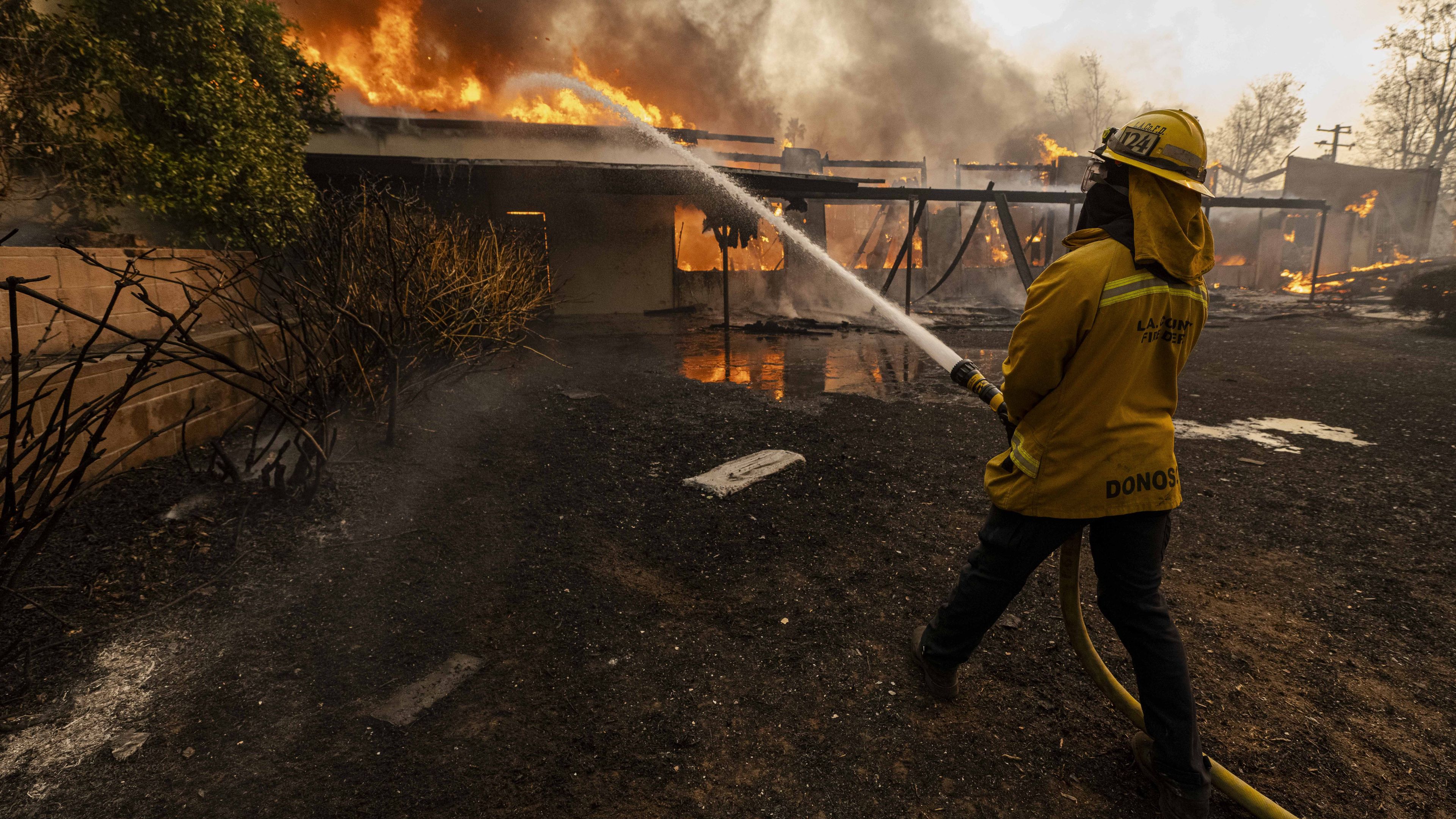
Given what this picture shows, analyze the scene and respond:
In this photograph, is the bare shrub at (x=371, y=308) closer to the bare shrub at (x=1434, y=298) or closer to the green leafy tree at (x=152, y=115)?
the green leafy tree at (x=152, y=115)

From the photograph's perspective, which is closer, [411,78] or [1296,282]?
[411,78]

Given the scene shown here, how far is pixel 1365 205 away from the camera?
29672 millimetres

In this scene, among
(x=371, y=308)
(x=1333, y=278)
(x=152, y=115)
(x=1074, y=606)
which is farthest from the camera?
(x=1333, y=278)

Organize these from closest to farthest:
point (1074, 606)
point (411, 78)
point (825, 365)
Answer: point (1074, 606) < point (825, 365) < point (411, 78)

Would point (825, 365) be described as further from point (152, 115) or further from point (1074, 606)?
point (152, 115)

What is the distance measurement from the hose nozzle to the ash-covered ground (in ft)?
3.93

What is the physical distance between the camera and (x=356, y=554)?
3.66 metres

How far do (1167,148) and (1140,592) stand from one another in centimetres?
136

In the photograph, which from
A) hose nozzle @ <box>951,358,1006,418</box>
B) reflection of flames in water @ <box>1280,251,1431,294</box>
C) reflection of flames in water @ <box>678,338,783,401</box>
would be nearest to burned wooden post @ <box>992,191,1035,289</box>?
reflection of flames in water @ <box>678,338,783,401</box>

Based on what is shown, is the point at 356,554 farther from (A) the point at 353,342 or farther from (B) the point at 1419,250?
(B) the point at 1419,250

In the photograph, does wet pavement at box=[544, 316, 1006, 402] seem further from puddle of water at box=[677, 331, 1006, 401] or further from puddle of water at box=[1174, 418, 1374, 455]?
puddle of water at box=[1174, 418, 1374, 455]

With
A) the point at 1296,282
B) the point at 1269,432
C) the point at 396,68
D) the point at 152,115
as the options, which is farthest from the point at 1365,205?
the point at 152,115

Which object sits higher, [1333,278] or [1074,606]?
[1333,278]

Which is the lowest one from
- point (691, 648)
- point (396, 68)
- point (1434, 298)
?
point (691, 648)
